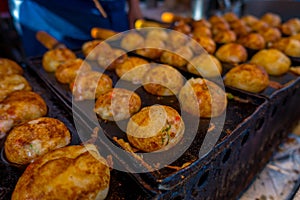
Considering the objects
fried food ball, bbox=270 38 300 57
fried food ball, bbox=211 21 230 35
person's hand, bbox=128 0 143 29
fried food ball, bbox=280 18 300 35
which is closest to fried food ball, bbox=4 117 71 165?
person's hand, bbox=128 0 143 29

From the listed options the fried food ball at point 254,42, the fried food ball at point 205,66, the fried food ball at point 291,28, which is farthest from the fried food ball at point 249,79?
the fried food ball at point 291,28

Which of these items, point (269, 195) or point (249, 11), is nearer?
point (269, 195)

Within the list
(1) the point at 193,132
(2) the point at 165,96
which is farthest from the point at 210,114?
(2) the point at 165,96

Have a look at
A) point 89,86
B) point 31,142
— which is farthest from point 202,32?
point 31,142

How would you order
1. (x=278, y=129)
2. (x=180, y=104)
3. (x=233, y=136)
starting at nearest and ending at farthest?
1. (x=233, y=136)
2. (x=180, y=104)
3. (x=278, y=129)

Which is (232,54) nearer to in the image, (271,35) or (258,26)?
(271,35)

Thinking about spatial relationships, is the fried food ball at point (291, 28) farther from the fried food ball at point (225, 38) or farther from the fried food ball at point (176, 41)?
the fried food ball at point (176, 41)

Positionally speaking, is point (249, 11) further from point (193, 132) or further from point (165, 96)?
point (193, 132)
